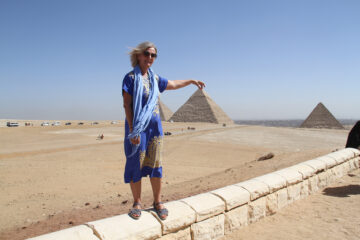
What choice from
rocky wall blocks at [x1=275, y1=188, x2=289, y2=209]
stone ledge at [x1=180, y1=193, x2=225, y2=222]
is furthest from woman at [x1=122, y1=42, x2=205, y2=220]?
rocky wall blocks at [x1=275, y1=188, x2=289, y2=209]

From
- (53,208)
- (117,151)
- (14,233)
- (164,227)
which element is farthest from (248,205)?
(117,151)

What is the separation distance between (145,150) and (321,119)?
157 ft

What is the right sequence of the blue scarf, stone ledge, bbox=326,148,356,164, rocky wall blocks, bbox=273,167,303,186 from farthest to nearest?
stone ledge, bbox=326,148,356,164, rocky wall blocks, bbox=273,167,303,186, the blue scarf

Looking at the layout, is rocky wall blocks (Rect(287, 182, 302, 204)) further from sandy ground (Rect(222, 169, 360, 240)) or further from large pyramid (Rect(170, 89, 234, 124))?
large pyramid (Rect(170, 89, 234, 124))

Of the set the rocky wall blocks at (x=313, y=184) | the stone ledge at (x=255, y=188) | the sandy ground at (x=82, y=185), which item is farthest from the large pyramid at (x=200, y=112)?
the stone ledge at (x=255, y=188)

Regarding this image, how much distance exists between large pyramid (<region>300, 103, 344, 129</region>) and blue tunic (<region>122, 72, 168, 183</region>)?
4594 cm

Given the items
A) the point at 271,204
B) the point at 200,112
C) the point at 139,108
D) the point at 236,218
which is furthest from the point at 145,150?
the point at 200,112

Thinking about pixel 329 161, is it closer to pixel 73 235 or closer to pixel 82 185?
pixel 73 235

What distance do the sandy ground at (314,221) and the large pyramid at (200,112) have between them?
55.1 metres

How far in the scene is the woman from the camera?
2037 millimetres

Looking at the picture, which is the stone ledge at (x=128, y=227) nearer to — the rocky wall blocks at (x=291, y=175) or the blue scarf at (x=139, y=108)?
the blue scarf at (x=139, y=108)

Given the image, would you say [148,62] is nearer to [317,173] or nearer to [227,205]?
[227,205]

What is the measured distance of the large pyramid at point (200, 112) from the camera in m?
61.3

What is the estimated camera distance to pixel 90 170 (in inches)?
321
